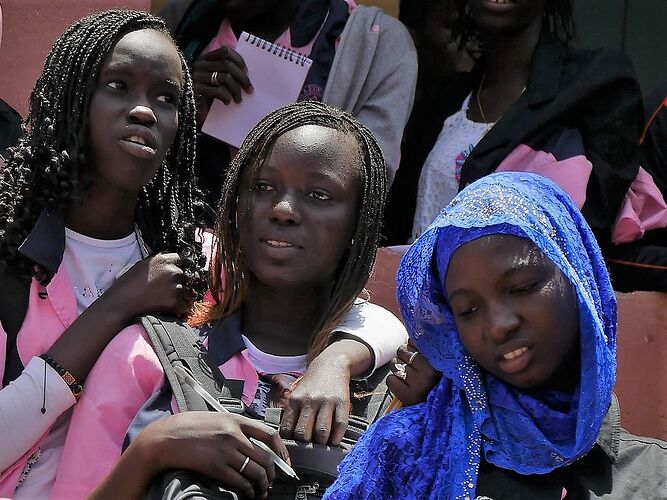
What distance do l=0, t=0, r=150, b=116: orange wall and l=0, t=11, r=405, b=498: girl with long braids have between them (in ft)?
4.50

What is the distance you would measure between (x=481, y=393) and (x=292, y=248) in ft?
2.28

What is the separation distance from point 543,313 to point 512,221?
175 millimetres

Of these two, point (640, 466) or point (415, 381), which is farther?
point (415, 381)

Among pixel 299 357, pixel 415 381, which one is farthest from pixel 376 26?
pixel 415 381

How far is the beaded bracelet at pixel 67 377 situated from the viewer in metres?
2.89

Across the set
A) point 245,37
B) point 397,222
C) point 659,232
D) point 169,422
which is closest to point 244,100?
point 245,37

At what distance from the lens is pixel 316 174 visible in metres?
3.04

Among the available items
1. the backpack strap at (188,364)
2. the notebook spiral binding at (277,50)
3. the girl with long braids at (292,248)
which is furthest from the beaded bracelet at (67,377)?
the notebook spiral binding at (277,50)

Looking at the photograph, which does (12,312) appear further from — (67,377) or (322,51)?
(322,51)

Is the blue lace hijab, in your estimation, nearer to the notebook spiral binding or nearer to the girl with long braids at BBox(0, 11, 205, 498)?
the girl with long braids at BBox(0, 11, 205, 498)

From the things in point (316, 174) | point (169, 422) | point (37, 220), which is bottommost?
point (169, 422)

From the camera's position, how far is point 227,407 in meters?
2.61

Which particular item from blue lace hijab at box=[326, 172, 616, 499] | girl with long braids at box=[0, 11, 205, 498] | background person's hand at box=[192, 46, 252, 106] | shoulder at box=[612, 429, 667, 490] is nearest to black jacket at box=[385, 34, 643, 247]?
background person's hand at box=[192, 46, 252, 106]

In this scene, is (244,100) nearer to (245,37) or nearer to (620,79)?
(245,37)
